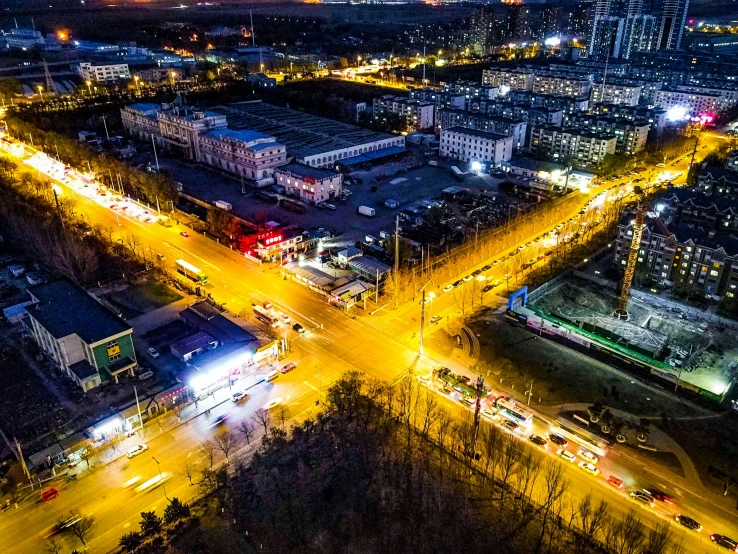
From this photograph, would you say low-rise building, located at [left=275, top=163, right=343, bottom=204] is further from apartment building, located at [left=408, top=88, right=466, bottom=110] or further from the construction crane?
apartment building, located at [left=408, top=88, right=466, bottom=110]

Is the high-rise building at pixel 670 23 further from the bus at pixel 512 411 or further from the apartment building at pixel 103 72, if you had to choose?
the bus at pixel 512 411

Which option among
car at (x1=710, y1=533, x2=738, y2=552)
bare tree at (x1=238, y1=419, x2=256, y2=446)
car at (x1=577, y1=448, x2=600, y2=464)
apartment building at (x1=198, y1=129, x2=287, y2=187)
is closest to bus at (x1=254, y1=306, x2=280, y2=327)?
bare tree at (x1=238, y1=419, x2=256, y2=446)

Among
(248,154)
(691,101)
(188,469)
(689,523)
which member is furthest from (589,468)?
(691,101)

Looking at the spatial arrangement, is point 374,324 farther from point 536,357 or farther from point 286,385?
point 536,357

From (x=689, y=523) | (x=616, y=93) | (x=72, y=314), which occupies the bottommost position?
(x=689, y=523)

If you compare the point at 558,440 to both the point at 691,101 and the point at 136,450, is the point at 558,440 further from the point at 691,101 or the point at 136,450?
the point at 691,101

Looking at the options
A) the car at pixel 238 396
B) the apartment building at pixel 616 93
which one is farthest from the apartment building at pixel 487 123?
the car at pixel 238 396
